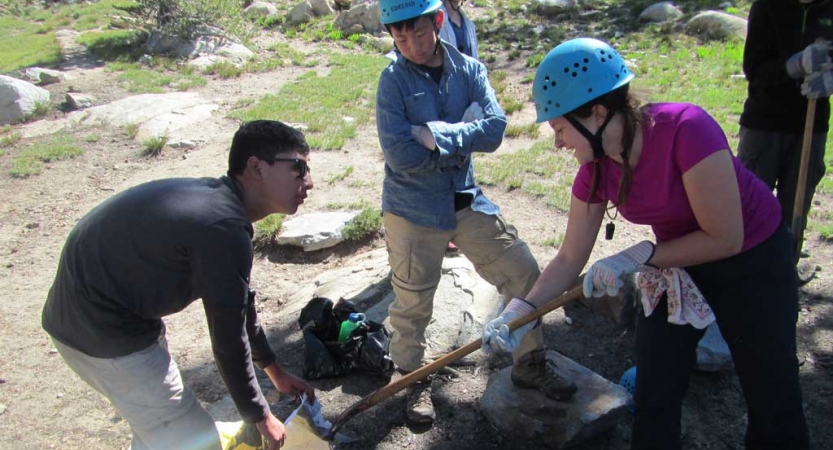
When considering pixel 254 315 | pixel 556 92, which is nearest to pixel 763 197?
pixel 556 92

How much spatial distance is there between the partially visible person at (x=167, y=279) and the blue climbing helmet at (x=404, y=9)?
3.02 feet

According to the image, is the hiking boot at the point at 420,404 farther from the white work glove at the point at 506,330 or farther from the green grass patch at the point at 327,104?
the green grass patch at the point at 327,104

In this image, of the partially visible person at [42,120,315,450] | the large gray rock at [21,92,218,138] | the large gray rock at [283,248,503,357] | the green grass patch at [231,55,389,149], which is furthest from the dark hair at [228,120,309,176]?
the large gray rock at [21,92,218,138]

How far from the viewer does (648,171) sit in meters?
2.24

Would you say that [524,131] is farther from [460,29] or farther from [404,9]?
[404,9]

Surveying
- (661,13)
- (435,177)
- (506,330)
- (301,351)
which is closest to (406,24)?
(435,177)

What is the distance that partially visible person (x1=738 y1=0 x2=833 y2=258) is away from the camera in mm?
3689

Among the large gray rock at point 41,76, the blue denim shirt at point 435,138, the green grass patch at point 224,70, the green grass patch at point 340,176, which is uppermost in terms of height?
the blue denim shirt at point 435,138

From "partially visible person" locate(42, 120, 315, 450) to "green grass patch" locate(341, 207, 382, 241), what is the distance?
111 inches

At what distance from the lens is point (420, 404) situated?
3410mm

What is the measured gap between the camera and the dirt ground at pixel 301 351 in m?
3.35

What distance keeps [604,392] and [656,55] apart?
8.10 meters

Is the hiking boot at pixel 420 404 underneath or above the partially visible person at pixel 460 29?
underneath

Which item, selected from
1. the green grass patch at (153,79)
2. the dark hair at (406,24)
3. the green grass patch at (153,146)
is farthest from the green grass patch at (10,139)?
the dark hair at (406,24)
